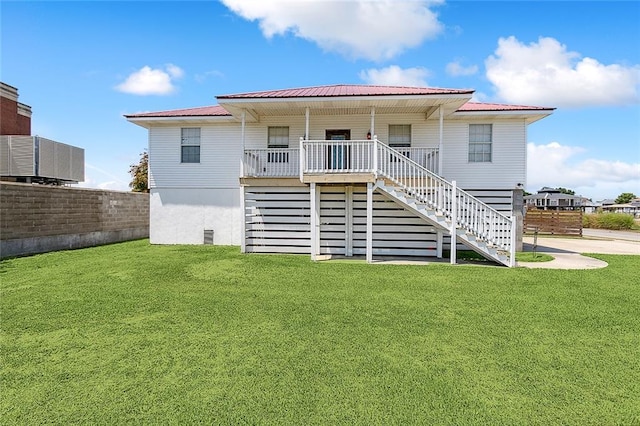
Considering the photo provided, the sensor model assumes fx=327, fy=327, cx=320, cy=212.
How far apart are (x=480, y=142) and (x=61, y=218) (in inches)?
568

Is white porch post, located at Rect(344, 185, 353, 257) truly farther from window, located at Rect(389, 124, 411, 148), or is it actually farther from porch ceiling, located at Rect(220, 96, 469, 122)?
porch ceiling, located at Rect(220, 96, 469, 122)

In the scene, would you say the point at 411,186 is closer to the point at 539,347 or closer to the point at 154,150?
the point at 539,347

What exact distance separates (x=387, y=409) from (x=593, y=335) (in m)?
3.38

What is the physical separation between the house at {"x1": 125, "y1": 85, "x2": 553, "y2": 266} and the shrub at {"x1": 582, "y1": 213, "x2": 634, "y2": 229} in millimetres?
20131

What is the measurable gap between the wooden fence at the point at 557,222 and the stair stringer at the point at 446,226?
42.8 ft

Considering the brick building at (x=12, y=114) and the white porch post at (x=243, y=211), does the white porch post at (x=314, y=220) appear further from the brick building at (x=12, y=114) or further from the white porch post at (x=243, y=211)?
the brick building at (x=12, y=114)

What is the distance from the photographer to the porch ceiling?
9375mm

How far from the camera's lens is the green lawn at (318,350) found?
2723 millimetres

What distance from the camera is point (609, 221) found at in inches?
974

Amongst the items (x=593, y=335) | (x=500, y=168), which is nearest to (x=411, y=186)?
(x=500, y=168)

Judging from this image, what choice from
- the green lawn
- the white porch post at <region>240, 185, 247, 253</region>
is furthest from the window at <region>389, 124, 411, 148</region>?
the green lawn

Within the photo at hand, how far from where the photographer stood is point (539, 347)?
3891mm

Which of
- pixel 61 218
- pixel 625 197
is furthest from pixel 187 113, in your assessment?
pixel 625 197

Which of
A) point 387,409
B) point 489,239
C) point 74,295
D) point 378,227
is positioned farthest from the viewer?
point 378,227
